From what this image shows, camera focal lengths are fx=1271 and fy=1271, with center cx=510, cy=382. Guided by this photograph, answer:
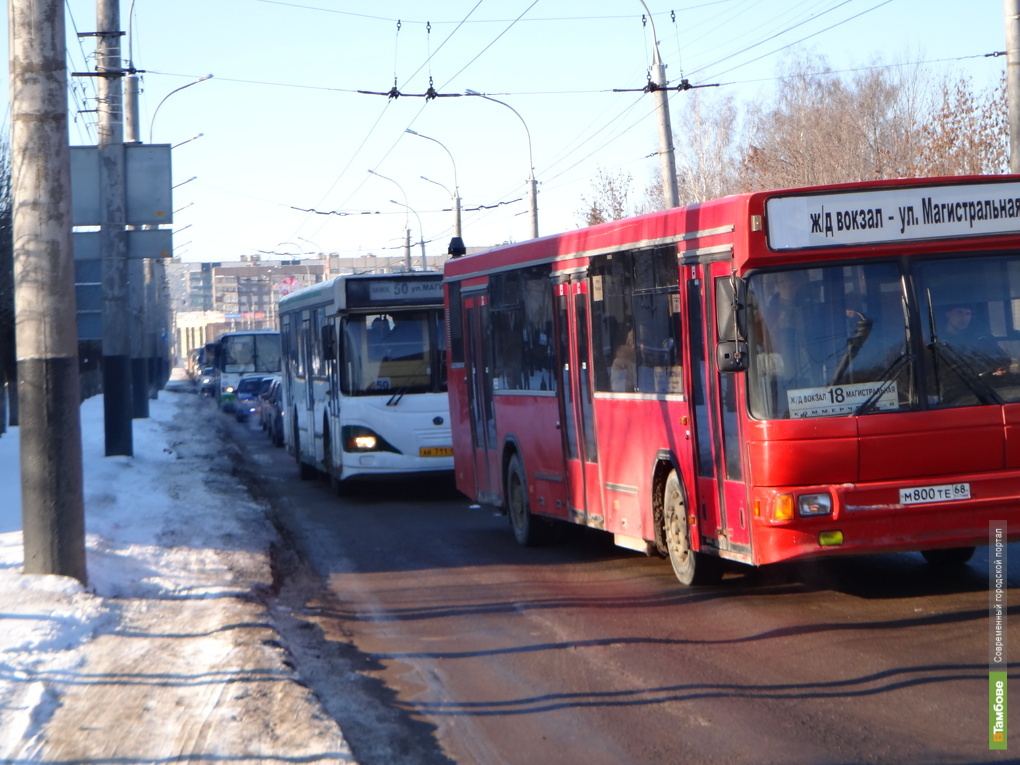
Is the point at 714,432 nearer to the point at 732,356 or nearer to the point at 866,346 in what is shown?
the point at 732,356

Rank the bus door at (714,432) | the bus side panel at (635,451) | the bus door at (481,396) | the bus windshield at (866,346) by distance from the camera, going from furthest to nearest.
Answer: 1. the bus door at (481,396)
2. the bus side panel at (635,451)
3. the bus door at (714,432)
4. the bus windshield at (866,346)

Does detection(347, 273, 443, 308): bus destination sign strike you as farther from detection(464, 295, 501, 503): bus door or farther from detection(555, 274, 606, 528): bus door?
detection(555, 274, 606, 528): bus door

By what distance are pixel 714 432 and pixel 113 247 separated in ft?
46.7

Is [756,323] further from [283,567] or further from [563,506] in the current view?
[283,567]

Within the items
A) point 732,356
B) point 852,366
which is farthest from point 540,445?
point 852,366

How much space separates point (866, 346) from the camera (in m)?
7.89

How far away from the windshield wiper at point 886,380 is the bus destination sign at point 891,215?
738 millimetres

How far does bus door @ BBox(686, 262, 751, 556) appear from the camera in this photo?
8.20m

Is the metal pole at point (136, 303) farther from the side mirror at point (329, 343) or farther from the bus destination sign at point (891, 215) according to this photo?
the bus destination sign at point (891, 215)

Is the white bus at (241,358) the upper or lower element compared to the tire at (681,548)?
upper

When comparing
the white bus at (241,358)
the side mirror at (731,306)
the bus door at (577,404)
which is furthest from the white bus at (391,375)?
the white bus at (241,358)

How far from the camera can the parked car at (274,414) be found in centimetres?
2956

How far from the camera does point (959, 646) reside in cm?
718

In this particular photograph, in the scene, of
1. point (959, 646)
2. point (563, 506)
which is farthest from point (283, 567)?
point (959, 646)
